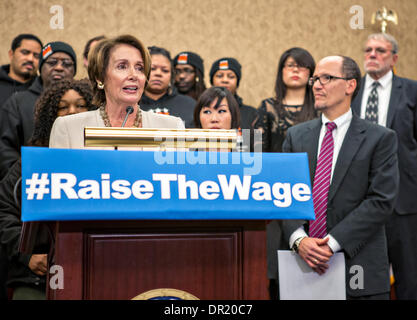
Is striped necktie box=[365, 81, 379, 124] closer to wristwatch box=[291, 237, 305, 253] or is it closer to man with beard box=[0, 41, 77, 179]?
wristwatch box=[291, 237, 305, 253]

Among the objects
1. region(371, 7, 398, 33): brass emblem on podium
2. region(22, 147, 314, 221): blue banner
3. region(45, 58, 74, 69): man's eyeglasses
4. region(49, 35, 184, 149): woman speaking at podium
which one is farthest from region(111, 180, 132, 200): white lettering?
region(371, 7, 398, 33): brass emblem on podium

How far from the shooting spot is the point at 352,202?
213cm

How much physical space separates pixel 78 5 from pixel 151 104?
70.0 inches

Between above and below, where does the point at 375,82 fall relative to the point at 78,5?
below

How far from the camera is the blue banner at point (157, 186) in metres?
1.19

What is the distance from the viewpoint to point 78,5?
437 cm

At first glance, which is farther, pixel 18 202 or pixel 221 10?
pixel 221 10

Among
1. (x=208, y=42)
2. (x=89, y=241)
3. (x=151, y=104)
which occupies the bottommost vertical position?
(x=89, y=241)

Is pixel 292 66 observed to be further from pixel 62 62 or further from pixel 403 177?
pixel 62 62

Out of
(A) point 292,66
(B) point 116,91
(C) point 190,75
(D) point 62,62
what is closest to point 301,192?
(B) point 116,91
